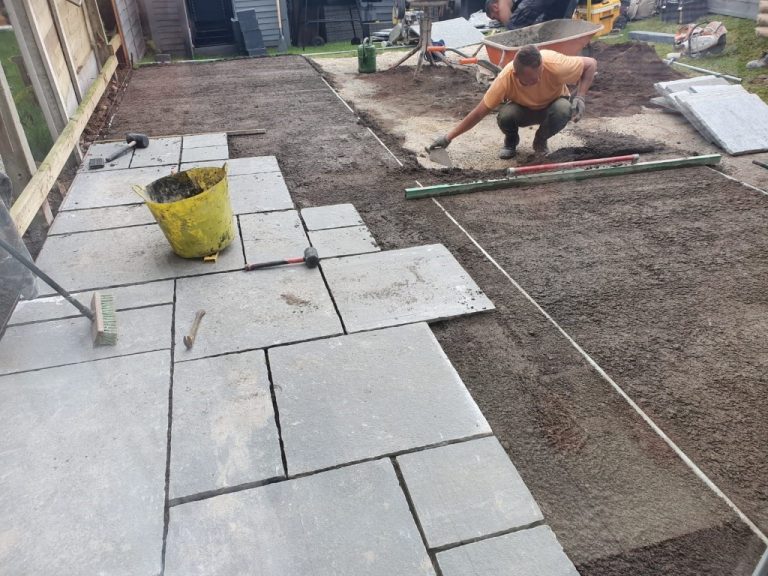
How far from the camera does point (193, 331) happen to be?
276 centimetres

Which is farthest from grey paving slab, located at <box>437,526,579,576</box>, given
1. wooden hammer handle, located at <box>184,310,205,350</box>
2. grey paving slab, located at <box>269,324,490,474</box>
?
wooden hammer handle, located at <box>184,310,205,350</box>

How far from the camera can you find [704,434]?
7.15ft

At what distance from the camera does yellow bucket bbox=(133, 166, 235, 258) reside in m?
3.15

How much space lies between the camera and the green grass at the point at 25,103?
4152 mm

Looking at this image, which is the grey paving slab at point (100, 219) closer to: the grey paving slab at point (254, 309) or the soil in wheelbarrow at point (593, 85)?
the grey paving slab at point (254, 309)

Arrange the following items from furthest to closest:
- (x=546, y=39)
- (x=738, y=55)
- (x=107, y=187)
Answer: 1. (x=738, y=55)
2. (x=546, y=39)
3. (x=107, y=187)

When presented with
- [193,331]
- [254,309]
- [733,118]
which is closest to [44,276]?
[193,331]

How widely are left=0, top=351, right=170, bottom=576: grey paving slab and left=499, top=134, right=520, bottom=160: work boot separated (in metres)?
3.91

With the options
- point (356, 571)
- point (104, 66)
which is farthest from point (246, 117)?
point (356, 571)

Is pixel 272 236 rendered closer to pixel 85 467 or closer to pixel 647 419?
pixel 85 467

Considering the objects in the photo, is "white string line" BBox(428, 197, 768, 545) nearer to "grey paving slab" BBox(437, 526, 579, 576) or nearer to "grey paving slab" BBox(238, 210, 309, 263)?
"grey paving slab" BBox(437, 526, 579, 576)

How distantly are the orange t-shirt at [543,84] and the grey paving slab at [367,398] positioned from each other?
3.00m

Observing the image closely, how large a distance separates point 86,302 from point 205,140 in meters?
3.18

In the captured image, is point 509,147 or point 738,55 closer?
point 509,147
